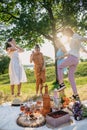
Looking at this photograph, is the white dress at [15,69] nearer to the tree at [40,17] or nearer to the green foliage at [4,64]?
the tree at [40,17]

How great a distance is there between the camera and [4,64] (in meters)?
22.6

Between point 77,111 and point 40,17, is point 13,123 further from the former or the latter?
point 40,17

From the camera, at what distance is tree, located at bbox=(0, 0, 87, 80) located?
46.7ft

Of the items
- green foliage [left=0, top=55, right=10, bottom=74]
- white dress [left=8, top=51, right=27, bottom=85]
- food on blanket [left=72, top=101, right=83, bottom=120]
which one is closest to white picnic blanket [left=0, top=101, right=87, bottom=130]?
food on blanket [left=72, top=101, right=83, bottom=120]

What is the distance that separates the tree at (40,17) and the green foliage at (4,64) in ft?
21.3

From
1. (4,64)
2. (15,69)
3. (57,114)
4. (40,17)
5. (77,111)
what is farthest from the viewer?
(4,64)

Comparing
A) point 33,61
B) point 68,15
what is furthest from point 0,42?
point 33,61

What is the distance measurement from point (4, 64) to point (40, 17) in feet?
28.4

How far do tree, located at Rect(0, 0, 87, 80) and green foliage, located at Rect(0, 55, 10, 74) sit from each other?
6499 millimetres

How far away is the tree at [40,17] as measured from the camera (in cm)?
1424

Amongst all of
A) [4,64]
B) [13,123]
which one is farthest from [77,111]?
[4,64]

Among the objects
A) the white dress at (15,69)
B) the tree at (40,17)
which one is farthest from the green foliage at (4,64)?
the white dress at (15,69)

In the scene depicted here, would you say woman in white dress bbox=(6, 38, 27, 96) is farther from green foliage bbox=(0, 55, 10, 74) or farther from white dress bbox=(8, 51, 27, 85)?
green foliage bbox=(0, 55, 10, 74)

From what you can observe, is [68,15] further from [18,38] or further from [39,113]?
[39,113]
